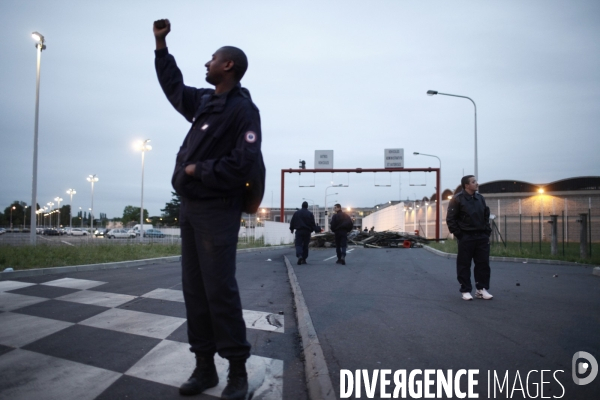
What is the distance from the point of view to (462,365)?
10.9 ft

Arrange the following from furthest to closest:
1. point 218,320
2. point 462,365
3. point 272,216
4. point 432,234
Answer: point 272,216, point 432,234, point 462,365, point 218,320

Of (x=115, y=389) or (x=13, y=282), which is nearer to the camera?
(x=115, y=389)

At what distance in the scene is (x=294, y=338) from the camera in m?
4.30

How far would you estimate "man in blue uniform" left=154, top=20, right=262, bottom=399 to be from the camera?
264cm

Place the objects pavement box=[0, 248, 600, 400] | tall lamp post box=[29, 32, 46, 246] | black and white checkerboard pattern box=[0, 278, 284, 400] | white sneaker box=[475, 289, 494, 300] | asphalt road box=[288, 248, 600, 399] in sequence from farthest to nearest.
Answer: tall lamp post box=[29, 32, 46, 246] < white sneaker box=[475, 289, 494, 300] < asphalt road box=[288, 248, 600, 399] < pavement box=[0, 248, 600, 400] < black and white checkerboard pattern box=[0, 278, 284, 400]

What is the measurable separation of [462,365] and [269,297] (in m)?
3.75

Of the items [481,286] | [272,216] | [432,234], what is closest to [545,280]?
[481,286]

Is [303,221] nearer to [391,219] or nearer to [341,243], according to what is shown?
[341,243]

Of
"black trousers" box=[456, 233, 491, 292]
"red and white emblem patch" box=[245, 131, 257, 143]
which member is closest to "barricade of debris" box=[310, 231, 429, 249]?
"black trousers" box=[456, 233, 491, 292]

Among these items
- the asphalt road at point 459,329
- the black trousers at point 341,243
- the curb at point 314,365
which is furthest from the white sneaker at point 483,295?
the black trousers at point 341,243

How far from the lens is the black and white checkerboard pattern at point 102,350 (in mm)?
2832

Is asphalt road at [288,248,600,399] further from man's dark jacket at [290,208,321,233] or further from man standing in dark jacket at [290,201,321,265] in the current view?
man's dark jacket at [290,208,321,233]

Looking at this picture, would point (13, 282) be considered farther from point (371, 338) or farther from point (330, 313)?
point (371, 338)

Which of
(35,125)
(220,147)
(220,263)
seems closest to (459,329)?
(220,263)
